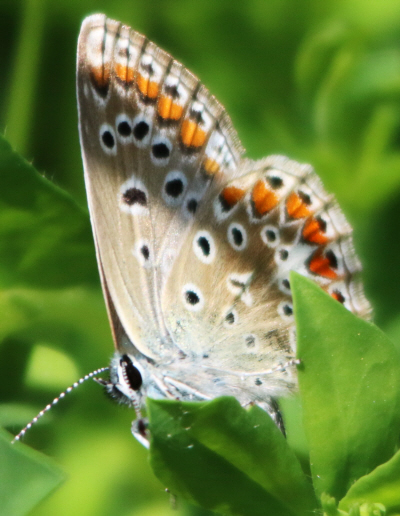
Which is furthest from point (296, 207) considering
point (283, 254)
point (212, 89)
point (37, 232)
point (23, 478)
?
point (212, 89)

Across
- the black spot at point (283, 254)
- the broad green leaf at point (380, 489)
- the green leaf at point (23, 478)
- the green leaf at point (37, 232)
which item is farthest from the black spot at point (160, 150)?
the broad green leaf at point (380, 489)

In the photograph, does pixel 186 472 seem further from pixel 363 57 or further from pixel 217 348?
pixel 363 57

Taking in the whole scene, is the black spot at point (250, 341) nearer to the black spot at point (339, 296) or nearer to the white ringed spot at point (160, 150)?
the black spot at point (339, 296)

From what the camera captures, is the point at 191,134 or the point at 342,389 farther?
the point at 191,134

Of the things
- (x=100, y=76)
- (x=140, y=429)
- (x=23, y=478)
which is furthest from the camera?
(x=100, y=76)

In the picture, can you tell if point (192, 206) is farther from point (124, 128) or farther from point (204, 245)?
point (124, 128)

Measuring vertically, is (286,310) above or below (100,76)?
below
